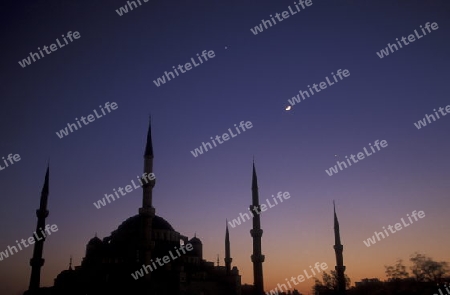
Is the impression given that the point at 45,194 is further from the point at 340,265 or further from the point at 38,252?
the point at 340,265

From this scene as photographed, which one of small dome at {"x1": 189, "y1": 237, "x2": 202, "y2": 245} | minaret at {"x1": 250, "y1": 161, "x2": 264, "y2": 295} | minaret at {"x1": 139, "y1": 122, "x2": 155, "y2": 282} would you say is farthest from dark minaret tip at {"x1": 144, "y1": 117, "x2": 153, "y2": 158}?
small dome at {"x1": 189, "y1": 237, "x2": 202, "y2": 245}

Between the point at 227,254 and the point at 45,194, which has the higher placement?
the point at 45,194

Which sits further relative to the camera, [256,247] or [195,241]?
[195,241]

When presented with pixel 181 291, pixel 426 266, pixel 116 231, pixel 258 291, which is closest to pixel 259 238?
pixel 258 291

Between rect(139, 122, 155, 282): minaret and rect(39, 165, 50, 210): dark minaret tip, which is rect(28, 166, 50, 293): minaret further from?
rect(139, 122, 155, 282): minaret

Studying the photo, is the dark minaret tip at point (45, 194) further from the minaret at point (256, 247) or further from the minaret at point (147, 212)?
the minaret at point (256, 247)

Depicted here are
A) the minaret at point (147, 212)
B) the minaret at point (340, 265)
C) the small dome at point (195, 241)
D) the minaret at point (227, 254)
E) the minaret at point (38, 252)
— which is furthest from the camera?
the small dome at point (195, 241)

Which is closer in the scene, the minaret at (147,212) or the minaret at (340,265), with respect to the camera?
the minaret at (147,212)

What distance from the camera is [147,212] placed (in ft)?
98.1

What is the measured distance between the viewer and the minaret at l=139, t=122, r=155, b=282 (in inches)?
1152

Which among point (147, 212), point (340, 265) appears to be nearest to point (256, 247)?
point (147, 212)

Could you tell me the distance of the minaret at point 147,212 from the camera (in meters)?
29.3

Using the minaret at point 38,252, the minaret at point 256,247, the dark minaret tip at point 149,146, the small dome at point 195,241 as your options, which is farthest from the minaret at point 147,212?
the small dome at point 195,241

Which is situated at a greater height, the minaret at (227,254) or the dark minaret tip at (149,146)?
the dark minaret tip at (149,146)
